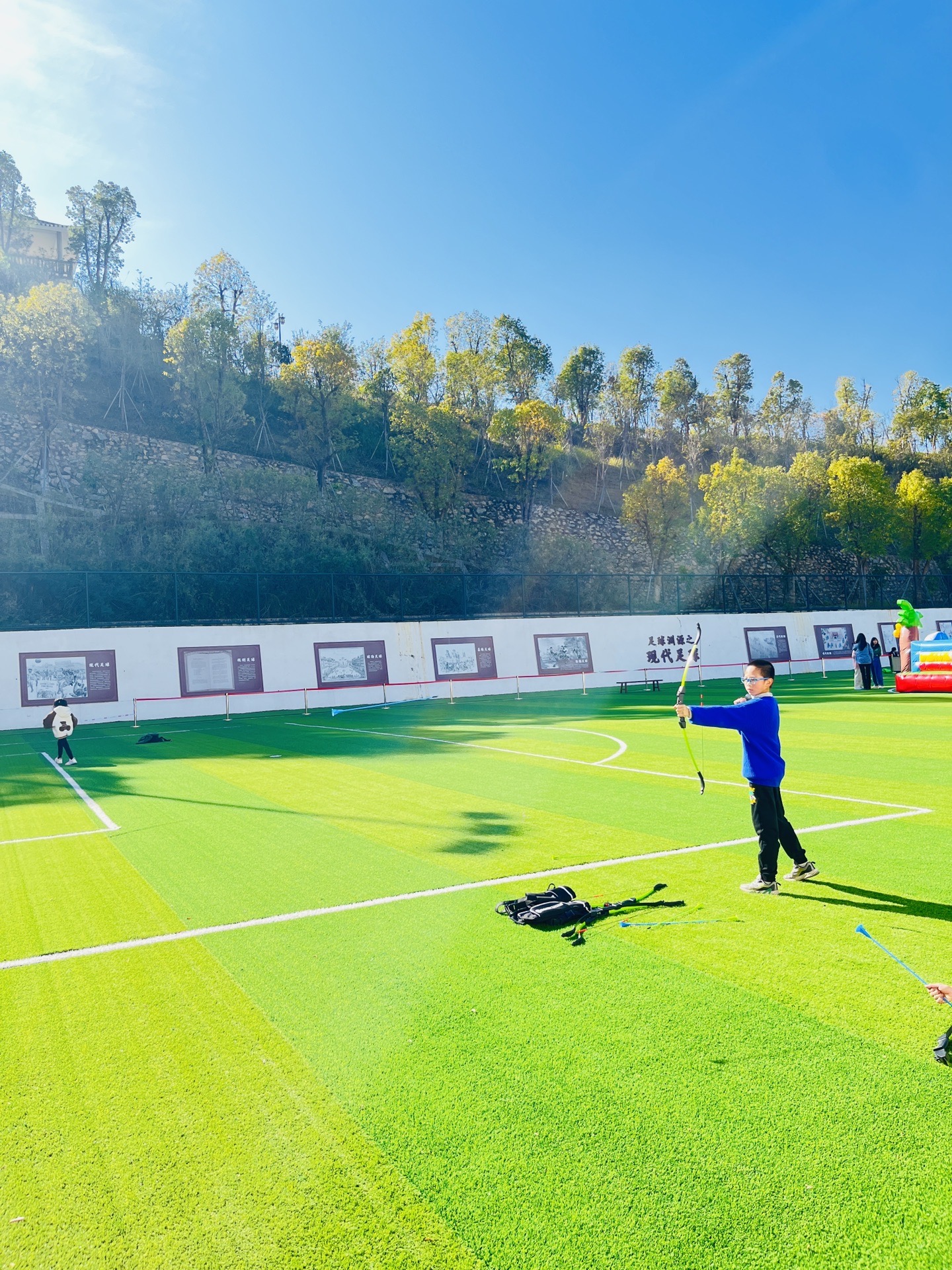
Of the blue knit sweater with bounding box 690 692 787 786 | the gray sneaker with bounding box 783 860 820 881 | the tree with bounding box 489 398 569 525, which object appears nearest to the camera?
the blue knit sweater with bounding box 690 692 787 786

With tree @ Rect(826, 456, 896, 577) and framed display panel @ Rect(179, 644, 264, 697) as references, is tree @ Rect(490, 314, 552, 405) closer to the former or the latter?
tree @ Rect(826, 456, 896, 577)

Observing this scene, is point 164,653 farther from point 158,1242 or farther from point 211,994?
point 158,1242

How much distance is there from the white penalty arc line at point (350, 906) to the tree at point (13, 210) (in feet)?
229

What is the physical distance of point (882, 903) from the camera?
654 centimetres

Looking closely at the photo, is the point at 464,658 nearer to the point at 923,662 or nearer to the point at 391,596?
the point at 391,596

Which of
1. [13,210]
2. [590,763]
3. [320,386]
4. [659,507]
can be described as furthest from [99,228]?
[590,763]

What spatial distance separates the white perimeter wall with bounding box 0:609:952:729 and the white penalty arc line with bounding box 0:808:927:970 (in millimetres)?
21639

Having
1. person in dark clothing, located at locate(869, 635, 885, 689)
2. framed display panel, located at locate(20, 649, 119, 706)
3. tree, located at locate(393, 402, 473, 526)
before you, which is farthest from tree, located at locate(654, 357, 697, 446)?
framed display panel, located at locate(20, 649, 119, 706)

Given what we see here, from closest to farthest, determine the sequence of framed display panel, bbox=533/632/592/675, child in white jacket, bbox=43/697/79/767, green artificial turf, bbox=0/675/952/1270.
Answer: green artificial turf, bbox=0/675/952/1270
child in white jacket, bbox=43/697/79/767
framed display panel, bbox=533/632/592/675

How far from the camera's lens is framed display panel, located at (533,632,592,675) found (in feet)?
108

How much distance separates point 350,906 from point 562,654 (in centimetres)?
2667

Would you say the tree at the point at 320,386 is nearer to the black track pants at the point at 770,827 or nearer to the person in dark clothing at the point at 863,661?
the person in dark clothing at the point at 863,661

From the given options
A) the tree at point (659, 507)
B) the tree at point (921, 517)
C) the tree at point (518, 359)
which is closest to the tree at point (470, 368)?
the tree at point (518, 359)

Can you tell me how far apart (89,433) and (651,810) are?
50884 mm
